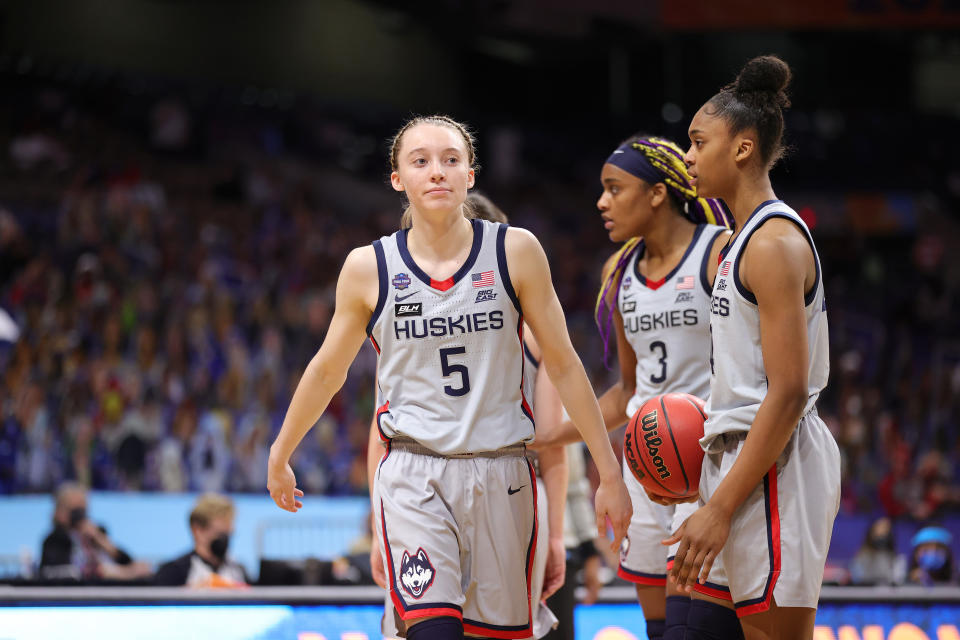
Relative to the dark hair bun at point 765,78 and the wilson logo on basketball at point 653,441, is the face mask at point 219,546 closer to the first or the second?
the wilson logo on basketball at point 653,441

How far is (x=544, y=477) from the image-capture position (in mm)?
3805

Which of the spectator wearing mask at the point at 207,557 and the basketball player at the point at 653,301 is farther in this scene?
the spectator wearing mask at the point at 207,557

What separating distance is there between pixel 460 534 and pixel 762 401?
3.07 ft

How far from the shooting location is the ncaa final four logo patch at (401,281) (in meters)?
3.10

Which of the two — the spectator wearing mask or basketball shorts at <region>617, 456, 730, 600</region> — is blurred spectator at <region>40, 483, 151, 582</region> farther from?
basketball shorts at <region>617, 456, 730, 600</region>

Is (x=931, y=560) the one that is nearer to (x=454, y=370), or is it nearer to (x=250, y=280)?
(x=454, y=370)

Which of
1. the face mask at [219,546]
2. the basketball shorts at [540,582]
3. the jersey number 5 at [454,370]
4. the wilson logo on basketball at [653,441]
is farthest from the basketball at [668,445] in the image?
the face mask at [219,546]

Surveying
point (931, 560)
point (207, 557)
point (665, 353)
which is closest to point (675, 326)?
point (665, 353)

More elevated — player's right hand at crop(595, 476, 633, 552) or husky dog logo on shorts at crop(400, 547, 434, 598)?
player's right hand at crop(595, 476, 633, 552)

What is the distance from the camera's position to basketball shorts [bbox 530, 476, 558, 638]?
3.30 metres

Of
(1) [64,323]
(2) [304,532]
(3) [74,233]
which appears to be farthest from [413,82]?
(2) [304,532]

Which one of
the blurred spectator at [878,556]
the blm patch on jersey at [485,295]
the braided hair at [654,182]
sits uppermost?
the braided hair at [654,182]

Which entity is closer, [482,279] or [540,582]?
[482,279]

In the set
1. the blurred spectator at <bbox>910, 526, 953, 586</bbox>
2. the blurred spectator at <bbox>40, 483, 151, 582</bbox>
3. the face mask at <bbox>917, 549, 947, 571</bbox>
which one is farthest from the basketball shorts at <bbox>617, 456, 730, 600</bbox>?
the blurred spectator at <bbox>40, 483, 151, 582</bbox>
